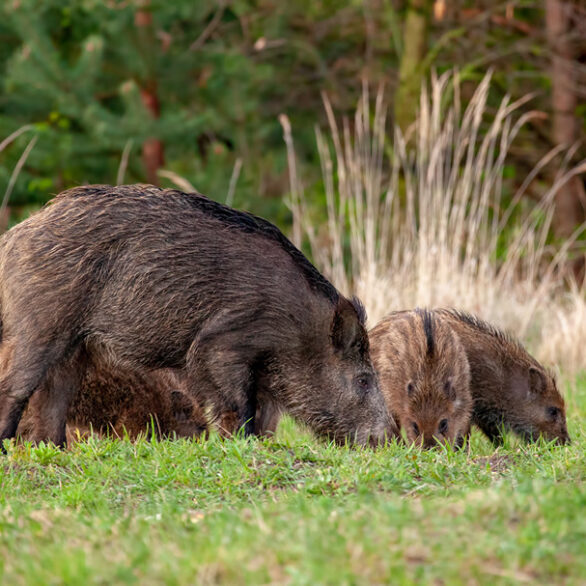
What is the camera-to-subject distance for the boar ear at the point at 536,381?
7.09m

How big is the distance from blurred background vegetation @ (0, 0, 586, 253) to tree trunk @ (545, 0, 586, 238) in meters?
0.03

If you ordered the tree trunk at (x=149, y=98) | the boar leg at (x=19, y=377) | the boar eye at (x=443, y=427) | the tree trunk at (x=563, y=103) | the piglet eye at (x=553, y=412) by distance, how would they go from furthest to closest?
the tree trunk at (x=563, y=103) < the tree trunk at (x=149, y=98) < the piglet eye at (x=553, y=412) < the boar eye at (x=443, y=427) < the boar leg at (x=19, y=377)

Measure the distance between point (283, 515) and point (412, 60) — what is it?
419 inches

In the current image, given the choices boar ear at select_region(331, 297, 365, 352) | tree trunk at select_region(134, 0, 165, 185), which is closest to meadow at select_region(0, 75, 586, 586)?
boar ear at select_region(331, 297, 365, 352)

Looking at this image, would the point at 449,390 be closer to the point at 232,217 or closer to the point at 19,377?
the point at 232,217

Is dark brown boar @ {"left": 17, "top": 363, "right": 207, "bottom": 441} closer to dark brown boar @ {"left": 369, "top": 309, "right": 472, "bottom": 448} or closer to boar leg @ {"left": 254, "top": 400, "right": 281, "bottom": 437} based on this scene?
boar leg @ {"left": 254, "top": 400, "right": 281, "bottom": 437}

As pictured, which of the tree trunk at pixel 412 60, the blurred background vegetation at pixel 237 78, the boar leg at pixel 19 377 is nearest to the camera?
the boar leg at pixel 19 377

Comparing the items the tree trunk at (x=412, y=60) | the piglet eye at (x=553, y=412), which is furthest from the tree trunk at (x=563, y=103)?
the piglet eye at (x=553, y=412)

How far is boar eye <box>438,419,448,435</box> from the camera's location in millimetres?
6285

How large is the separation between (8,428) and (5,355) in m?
0.38

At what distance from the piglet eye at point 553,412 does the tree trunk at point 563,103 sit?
7744mm

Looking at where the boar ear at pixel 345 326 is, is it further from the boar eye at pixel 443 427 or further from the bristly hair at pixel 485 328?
the bristly hair at pixel 485 328

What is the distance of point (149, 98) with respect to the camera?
44.0 ft

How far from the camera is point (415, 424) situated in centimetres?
631
